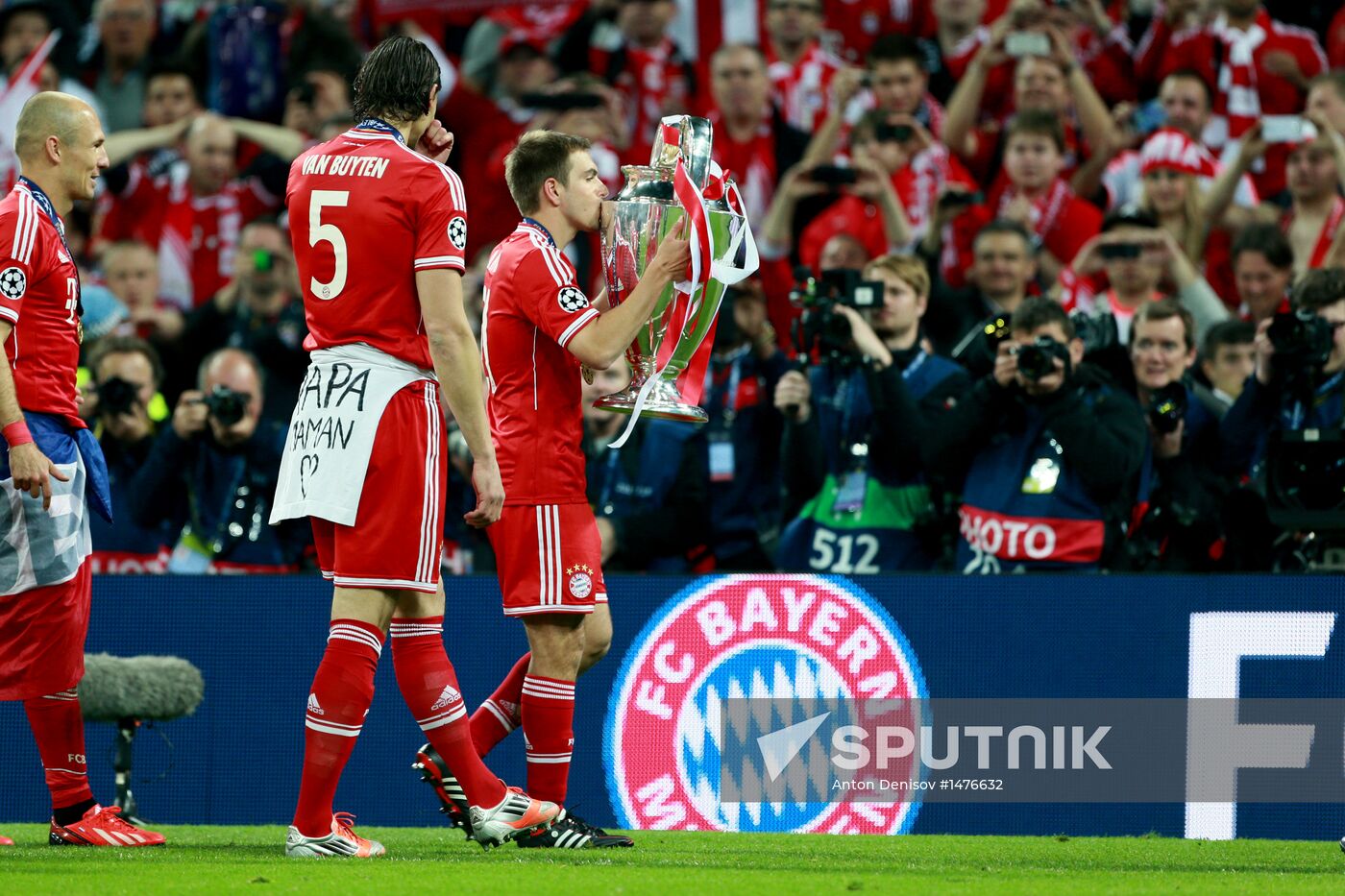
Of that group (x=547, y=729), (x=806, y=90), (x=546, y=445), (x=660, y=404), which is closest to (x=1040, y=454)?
(x=660, y=404)

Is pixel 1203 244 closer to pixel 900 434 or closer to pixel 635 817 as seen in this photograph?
pixel 900 434

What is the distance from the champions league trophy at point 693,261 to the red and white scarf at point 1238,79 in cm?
596

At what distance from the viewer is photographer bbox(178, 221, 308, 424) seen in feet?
31.9

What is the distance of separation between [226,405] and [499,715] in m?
2.79

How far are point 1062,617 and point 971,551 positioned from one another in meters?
0.71

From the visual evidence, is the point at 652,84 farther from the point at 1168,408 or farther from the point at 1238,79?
the point at 1168,408

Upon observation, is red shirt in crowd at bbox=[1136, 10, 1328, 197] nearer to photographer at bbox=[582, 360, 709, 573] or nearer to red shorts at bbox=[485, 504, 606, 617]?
photographer at bbox=[582, 360, 709, 573]

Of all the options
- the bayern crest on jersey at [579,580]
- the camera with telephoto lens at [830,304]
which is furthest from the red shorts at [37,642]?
the camera with telephoto lens at [830,304]

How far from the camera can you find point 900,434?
24.9ft

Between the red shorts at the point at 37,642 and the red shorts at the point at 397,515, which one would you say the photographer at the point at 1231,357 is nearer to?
the red shorts at the point at 397,515

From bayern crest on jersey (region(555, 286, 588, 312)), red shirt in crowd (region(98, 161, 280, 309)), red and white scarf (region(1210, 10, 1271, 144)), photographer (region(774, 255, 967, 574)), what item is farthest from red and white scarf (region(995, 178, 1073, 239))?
bayern crest on jersey (region(555, 286, 588, 312))

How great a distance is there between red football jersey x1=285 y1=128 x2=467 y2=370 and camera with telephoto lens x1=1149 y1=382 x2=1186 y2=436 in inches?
147

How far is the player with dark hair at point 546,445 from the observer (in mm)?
5512

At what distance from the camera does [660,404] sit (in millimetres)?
5598
